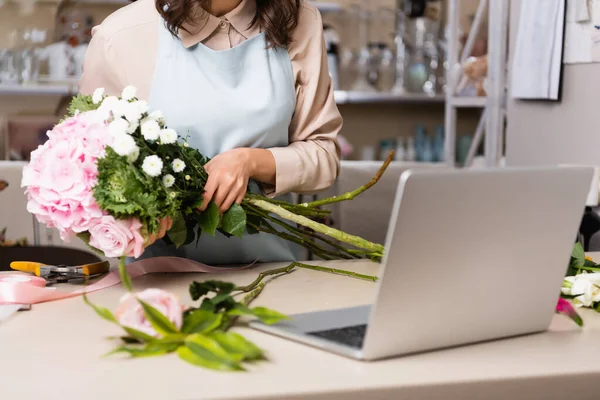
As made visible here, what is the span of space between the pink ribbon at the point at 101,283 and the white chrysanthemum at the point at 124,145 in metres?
0.22

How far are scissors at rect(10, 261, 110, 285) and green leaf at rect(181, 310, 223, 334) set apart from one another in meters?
0.45

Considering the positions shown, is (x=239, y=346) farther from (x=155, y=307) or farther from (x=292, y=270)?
(x=292, y=270)

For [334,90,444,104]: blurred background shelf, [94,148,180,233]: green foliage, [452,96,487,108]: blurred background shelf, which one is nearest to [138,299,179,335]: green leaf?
[94,148,180,233]: green foliage

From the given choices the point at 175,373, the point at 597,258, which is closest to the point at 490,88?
the point at 597,258

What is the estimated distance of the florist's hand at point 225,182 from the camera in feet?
3.86

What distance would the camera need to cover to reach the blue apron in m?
1.43

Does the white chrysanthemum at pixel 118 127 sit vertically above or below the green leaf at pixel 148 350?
above

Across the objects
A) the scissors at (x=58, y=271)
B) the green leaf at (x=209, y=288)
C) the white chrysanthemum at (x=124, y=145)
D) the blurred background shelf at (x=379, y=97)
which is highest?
the white chrysanthemum at (x=124, y=145)

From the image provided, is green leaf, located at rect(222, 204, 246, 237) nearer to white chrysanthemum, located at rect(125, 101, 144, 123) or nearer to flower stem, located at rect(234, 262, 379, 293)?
flower stem, located at rect(234, 262, 379, 293)

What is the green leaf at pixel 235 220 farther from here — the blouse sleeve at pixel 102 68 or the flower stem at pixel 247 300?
the blouse sleeve at pixel 102 68

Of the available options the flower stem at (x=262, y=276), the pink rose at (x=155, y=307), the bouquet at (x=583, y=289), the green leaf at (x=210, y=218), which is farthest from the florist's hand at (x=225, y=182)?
Answer: the bouquet at (x=583, y=289)

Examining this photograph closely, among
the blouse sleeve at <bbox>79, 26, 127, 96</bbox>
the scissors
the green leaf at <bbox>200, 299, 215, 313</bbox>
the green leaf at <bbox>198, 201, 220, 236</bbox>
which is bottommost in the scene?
the scissors

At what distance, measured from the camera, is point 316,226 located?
47.3 inches

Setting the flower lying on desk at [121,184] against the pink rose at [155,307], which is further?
the flower lying on desk at [121,184]
